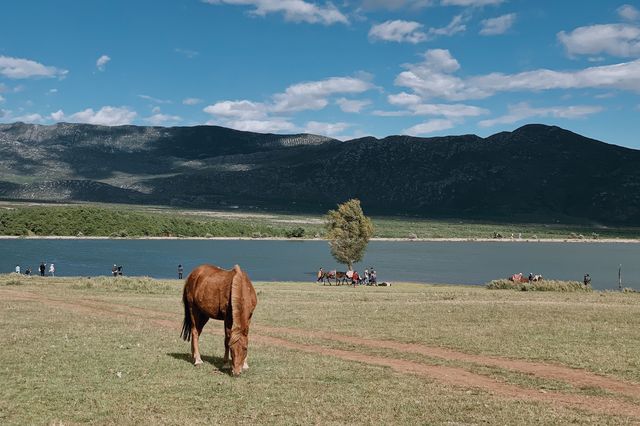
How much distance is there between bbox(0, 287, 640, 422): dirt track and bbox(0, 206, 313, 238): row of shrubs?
152 metres

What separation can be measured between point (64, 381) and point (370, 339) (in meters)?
12.7

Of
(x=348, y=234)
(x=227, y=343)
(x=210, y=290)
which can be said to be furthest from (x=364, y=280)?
(x=227, y=343)

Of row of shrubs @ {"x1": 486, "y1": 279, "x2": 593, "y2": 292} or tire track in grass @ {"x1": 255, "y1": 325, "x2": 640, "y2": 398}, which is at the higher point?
tire track in grass @ {"x1": 255, "y1": 325, "x2": 640, "y2": 398}

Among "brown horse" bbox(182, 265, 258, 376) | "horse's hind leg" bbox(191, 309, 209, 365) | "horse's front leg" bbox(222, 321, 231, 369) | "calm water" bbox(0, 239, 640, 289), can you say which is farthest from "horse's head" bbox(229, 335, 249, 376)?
"calm water" bbox(0, 239, 640, 289)

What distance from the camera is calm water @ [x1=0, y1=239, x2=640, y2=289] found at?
93.5 meters

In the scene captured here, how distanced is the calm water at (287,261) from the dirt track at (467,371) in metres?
57.7

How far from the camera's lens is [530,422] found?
1407cm

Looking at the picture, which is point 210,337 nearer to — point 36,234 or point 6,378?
point 6,378

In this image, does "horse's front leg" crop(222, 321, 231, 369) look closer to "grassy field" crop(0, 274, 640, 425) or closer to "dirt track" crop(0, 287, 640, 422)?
"grassy field" crop(0, 274, 640, 425)

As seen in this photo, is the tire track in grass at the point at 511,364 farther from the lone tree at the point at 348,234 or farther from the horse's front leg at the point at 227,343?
the lone tree at the point at 348,234

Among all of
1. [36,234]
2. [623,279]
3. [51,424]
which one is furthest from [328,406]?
[36,234]

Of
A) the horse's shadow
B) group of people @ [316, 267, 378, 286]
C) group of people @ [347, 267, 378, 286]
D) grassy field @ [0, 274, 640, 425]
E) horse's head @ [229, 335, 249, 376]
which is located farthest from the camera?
group of people @ [316, 267, 378, 286]

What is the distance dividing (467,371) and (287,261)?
99804 millimetres

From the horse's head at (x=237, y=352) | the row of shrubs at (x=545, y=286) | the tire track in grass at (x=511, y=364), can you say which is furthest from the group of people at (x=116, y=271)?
the horse's head at (x=237, y=352)
